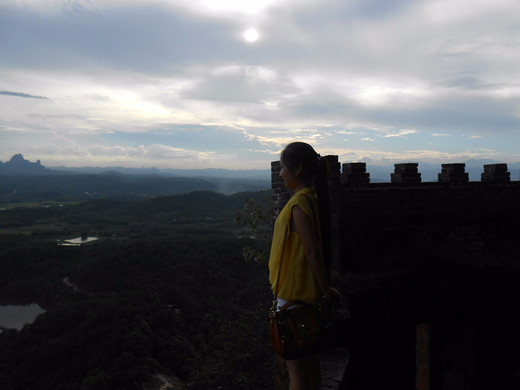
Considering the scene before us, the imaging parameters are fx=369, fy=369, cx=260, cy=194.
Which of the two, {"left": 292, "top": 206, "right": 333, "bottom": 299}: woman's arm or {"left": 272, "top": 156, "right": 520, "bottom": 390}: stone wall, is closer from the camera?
{"left": 292, "top": 206, "right": 333, "bottom": 299}: woman's arm

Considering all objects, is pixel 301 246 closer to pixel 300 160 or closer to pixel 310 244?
pixel 310 244

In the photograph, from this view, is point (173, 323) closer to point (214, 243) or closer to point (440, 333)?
point (214, 243)

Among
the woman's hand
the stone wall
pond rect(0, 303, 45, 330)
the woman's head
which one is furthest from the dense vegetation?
the woman's head

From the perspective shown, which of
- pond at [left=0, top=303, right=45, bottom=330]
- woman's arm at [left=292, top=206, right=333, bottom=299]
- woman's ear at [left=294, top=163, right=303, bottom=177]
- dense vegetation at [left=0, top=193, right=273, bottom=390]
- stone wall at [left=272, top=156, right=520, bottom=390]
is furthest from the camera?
pond at [left=0, top=303, right=45, bottom=330]

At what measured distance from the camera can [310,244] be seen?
2527 millimetres

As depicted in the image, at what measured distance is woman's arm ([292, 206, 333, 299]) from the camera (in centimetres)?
253

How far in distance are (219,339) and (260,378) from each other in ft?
12.0

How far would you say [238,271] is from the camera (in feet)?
180

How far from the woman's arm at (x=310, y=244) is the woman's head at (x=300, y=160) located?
33cm

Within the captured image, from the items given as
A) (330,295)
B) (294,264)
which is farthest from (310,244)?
(330,295)

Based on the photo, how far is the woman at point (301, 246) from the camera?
101 inches

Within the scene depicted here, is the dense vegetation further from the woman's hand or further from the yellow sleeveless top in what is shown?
the yellow sleeveless top

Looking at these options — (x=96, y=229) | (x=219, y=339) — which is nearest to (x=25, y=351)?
(x=219, y=339)

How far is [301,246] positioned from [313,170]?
0.60 metres
